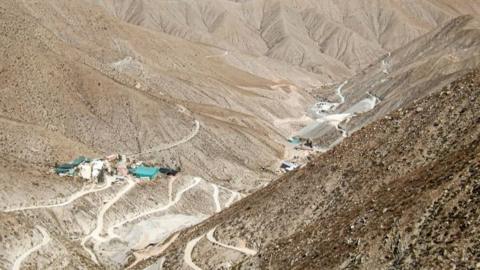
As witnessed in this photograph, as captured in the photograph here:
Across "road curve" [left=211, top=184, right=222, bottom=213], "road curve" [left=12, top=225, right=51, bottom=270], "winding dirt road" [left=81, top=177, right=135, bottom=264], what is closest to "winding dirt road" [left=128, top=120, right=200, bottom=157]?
"road curve" [left=211, top=184, right=222, bottom=213]

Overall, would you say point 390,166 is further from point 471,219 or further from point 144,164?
point 144,164

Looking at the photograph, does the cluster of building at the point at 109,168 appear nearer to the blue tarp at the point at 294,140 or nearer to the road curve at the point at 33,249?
the road curve at the point at 33,249

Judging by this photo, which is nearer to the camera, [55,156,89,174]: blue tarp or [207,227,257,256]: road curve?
[207,227,257,256]: road curve

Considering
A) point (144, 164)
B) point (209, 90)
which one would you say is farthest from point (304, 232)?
point (209, 90)

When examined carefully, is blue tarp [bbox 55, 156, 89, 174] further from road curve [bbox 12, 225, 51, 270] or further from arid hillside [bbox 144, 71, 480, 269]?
arid hillside [bbox 144, 71, 480, 269]

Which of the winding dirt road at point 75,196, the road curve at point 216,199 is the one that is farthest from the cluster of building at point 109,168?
the road curve at point 216,199

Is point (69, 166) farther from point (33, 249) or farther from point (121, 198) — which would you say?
point (33, 249)
